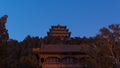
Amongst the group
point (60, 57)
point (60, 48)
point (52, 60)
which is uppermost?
point (60, 48)

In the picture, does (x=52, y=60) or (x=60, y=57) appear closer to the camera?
(x=60, y=57)

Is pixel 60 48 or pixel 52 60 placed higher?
pixel 60 48

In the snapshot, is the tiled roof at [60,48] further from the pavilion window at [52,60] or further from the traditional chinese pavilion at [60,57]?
the pavilion window at [52,60]

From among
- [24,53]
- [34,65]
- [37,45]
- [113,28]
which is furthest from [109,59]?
[37,45]

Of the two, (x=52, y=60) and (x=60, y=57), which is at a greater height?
(x=60, y=57)

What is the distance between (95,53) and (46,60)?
634 inches

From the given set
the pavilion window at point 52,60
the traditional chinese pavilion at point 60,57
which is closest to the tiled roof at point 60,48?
the traditional chinese pavilion at point 60,57

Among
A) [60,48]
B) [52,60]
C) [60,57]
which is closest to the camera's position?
[60,57]

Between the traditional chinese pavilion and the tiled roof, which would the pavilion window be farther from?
the tiled roof

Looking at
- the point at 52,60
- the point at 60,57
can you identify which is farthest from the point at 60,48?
the point at 52,60

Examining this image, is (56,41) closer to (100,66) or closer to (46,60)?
(46,60)

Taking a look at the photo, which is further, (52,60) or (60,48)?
(60,48)

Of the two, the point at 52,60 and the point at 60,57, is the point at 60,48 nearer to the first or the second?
the point at 60,57

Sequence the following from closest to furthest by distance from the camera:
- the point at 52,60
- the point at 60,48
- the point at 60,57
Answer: the point at 60,57 < the point at 52,60 < the point at 60,48
